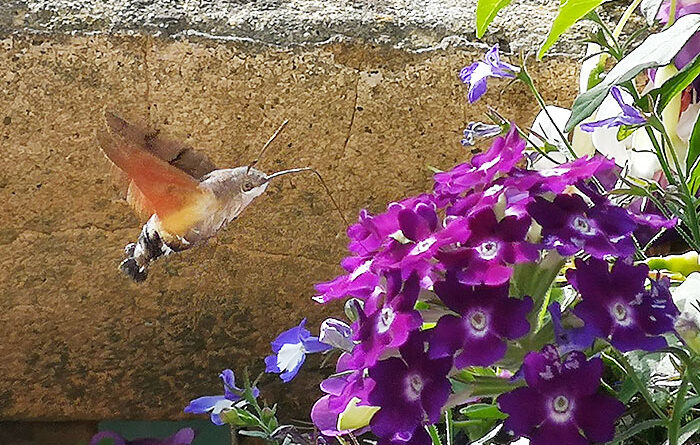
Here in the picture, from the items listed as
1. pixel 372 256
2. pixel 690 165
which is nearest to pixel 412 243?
pixel 372 256

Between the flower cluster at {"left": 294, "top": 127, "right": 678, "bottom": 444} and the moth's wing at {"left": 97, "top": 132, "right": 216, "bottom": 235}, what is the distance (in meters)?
0.49

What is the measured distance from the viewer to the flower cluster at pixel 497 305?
1.63 feet

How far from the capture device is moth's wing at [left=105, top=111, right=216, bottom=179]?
3.26 feet

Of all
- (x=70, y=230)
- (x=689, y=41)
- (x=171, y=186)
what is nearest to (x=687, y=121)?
(x=689, y=41)

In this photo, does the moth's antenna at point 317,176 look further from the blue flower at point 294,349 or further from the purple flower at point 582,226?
the purple flower at point 582,226

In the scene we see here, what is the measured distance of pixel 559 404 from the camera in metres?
0.50

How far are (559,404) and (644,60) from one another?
200 millimetres

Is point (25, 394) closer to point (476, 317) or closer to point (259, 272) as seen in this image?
point (259, 272)

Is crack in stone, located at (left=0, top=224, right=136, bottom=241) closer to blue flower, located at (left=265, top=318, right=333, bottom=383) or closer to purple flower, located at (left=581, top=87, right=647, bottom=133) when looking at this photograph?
blue flower, located at (left=265, top=318, right=333, bottom=383)

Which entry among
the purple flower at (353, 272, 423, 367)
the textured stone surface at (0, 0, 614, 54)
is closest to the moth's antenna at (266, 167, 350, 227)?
the textured stone surface at (0, 0, 614, 54)

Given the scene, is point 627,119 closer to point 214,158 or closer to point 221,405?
point 221,405

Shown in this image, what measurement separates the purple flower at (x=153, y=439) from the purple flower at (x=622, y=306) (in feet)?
2.32

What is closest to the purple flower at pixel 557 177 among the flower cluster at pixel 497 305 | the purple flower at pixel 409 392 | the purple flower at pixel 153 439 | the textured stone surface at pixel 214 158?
the flower cluster at pixel 497 305

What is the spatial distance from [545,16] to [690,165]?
20.3 inches
